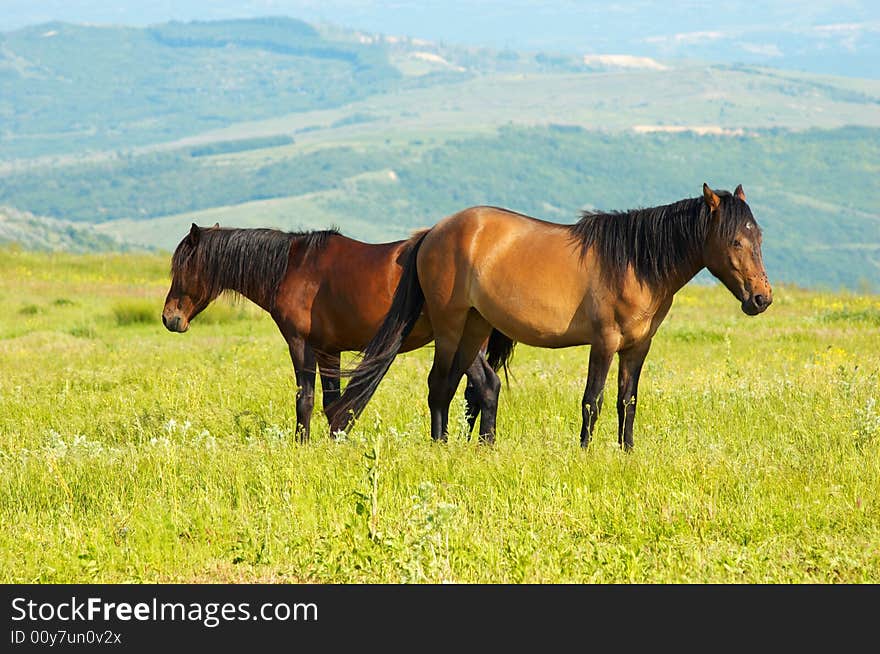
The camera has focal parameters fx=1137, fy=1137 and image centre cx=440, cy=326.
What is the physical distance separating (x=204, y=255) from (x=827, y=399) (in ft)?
19.6

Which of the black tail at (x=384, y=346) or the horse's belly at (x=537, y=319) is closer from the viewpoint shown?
the horse's belly at (x=537, y=319)

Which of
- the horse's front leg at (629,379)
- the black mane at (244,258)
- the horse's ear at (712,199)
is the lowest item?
the horse's front leg at (629,379)

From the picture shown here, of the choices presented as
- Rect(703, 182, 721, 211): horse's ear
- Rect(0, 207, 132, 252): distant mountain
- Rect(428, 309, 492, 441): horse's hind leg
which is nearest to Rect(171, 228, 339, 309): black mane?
Rect(428, 309, 492, 441): horse's hind leg

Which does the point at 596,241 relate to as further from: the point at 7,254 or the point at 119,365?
the point at 7,254

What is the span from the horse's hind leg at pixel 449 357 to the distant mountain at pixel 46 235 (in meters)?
96.2

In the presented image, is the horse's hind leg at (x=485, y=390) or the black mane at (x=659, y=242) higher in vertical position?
the black mane at (x=659, y=242)

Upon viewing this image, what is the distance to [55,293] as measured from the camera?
92.8ft

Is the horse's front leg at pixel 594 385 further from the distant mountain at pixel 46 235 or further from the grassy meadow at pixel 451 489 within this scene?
the distant mountain at pixel 46 235

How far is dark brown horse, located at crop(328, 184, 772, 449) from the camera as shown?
28.7ft

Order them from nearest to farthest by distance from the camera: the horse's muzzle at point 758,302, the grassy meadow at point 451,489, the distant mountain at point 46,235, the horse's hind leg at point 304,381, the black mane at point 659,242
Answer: the grassy meadow at point 451,489 → the horse's muzzle at point 758,302 → the black mane at point 659,242 → the horse's hind leg at point 304,381 → the distant mountain at point 46,235

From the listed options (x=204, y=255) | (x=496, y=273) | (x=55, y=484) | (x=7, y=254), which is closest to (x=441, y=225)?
(x=496, y=273)

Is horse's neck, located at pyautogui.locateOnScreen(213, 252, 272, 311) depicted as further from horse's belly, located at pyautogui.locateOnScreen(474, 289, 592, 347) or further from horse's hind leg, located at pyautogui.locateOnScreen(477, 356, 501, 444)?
Result: horse's belly, located at pyautogui.locateOnScreen(474, 289, 592, 347)

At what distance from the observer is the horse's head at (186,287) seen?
36.1ft

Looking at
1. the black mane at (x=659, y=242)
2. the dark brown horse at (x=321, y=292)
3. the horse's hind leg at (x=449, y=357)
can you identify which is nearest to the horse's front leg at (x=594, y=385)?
the black mane at (x=659, y=242)
